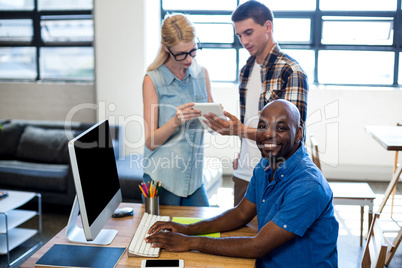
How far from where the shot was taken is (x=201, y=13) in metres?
5.43

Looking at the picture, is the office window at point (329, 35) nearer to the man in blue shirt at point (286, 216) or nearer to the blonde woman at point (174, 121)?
the blonde woman at point (174, 121)

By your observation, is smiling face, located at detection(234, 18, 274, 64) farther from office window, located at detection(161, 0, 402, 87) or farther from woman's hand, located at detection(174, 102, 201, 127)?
office window, located at detection(161, 0, 402, 87)

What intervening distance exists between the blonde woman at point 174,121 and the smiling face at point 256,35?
0.84ft

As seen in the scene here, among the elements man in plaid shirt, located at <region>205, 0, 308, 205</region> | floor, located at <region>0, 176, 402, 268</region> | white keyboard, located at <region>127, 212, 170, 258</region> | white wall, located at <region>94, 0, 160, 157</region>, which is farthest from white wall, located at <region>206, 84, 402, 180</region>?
white keyboard, located at <region>127, 212, 170, 258</region>

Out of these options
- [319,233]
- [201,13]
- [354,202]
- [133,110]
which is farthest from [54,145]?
[319,233]

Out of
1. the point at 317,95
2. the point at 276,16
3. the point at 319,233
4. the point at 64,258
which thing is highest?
the point at 276,16

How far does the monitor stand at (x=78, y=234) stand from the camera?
1.71m

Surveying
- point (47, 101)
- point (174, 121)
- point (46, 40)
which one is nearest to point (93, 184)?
point (174, 121)

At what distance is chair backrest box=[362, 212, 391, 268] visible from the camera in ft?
4.43

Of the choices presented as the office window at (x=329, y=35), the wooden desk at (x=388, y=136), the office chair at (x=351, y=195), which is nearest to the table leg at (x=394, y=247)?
the office chair at (x=351, y=195)

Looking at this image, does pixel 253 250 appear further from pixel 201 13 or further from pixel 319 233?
pixel 201 13

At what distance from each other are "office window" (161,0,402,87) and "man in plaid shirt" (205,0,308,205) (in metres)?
3.21

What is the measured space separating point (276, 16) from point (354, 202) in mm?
2821

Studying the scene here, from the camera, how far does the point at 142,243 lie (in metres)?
1.65
